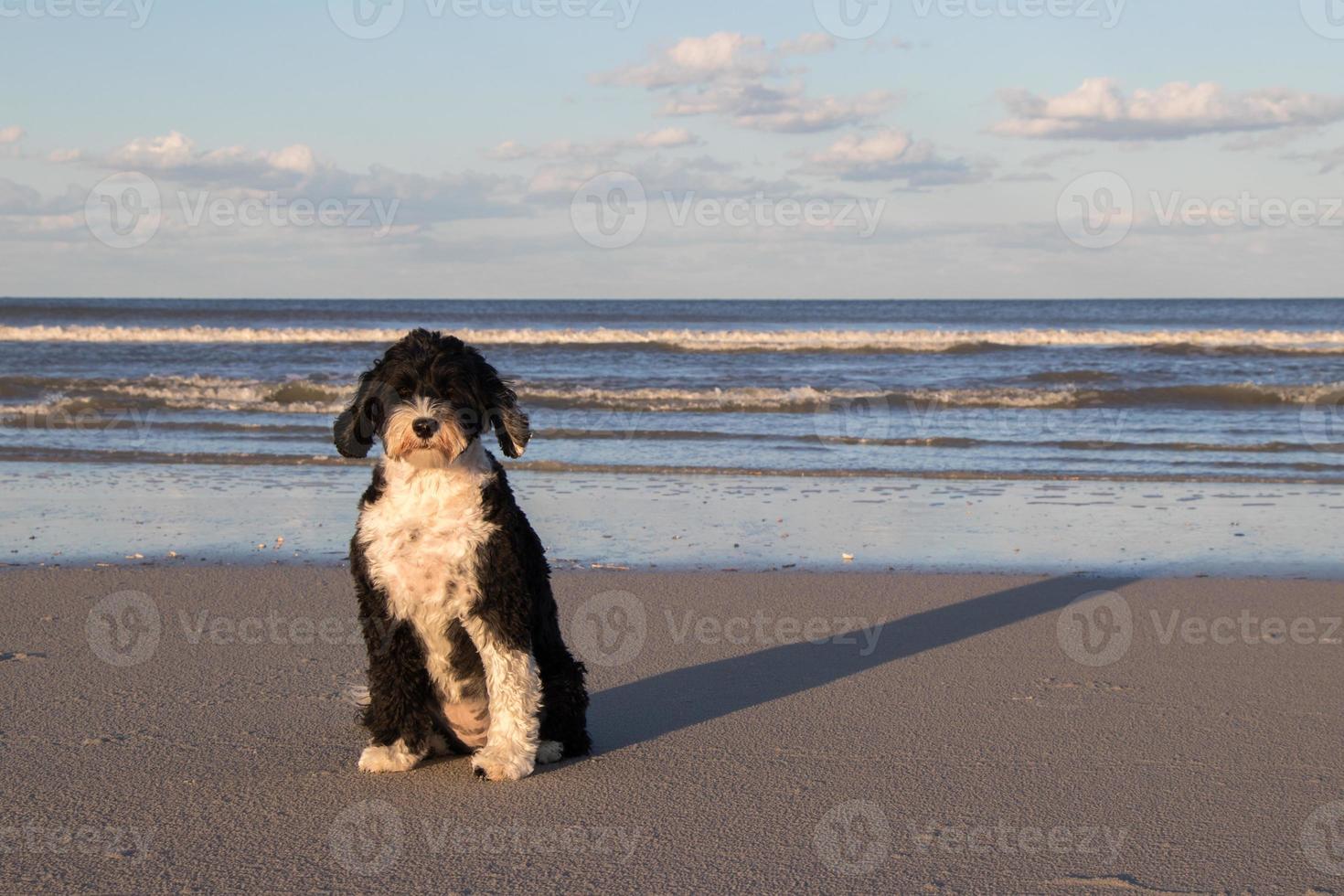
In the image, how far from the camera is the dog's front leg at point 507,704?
13.8 feet

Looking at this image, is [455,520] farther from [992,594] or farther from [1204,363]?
[1204,363]

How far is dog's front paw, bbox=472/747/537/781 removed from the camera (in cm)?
436

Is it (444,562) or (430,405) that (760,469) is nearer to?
(444,562)

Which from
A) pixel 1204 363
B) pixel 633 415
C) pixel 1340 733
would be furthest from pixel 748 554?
pixel 1204 363

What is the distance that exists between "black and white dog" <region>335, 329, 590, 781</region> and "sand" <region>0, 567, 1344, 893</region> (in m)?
0.23

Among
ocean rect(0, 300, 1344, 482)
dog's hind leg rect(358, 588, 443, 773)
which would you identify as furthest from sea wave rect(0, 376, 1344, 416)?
dog's hind leg rect(358, 588, 443, 773)

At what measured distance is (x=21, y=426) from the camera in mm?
16594

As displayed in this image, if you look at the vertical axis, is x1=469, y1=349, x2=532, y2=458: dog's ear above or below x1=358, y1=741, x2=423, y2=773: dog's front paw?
above

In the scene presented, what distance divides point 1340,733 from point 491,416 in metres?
3.41

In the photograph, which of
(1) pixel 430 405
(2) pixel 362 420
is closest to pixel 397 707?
(2) pixel 362 420

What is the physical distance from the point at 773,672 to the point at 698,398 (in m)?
15.2

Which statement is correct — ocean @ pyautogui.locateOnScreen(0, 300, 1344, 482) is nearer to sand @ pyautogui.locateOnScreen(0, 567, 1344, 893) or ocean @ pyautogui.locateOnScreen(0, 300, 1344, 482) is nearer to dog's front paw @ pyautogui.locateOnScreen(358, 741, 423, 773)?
sand @ pyautogui.locateOnScreen(0, 567, 1344, 893)

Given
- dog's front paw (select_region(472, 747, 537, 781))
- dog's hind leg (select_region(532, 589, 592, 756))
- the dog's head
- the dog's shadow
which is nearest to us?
the dog's head

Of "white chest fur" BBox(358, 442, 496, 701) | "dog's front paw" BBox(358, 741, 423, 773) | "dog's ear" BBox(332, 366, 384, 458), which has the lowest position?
"dog's front paw" BBox(358, 741, 423, 773)
